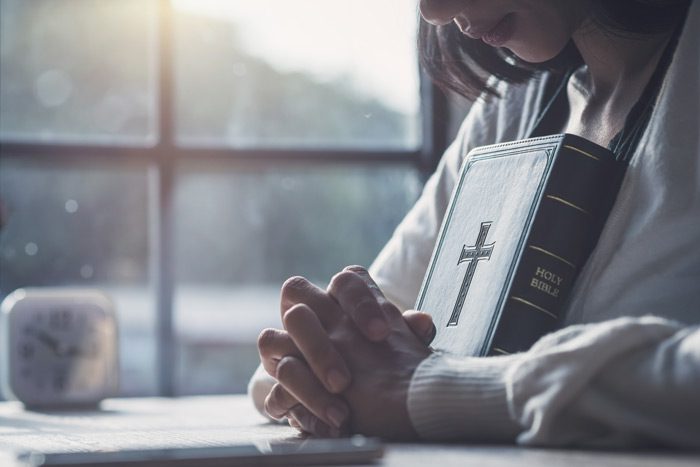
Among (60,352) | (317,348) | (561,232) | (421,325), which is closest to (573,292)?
(561,232)

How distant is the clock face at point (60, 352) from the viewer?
1668 millimetres

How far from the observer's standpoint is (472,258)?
108 centimetres

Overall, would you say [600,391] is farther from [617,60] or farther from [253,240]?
[253,240]

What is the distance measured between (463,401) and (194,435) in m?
0.29

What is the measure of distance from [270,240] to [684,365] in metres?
1.56

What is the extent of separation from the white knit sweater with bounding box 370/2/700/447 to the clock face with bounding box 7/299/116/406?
0.64m

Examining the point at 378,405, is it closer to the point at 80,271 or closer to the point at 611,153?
the point at 611,153

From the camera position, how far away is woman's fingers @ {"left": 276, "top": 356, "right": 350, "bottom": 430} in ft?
2.85

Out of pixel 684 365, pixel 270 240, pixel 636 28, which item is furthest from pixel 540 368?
pixel 270 240

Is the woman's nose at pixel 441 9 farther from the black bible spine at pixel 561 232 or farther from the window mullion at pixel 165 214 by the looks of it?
the window mullion at pixel 165 214

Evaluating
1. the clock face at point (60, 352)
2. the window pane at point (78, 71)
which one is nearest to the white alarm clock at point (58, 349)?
the clock face at point (60, 352)

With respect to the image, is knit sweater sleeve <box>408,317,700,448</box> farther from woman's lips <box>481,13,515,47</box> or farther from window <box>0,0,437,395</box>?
window <box>0,0,437,395</box>

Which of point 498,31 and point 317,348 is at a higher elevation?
point 498,31

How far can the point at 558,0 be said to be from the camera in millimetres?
1173
